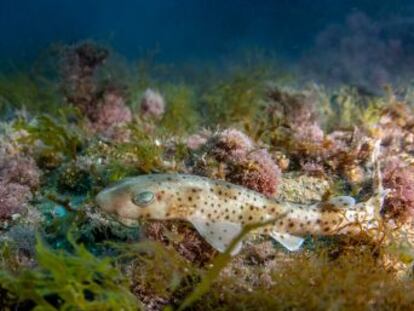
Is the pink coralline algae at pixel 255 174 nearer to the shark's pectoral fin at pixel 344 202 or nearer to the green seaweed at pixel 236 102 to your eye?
the shark's pectoral fin at pixel 344 202

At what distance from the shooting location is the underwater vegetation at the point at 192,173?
3246 millimetres

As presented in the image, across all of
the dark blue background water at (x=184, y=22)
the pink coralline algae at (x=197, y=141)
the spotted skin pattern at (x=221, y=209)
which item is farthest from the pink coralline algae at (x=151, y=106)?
the spotted skin pattern at (x=221, y=209)

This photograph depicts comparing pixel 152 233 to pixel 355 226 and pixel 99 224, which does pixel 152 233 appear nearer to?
pixel 99 224

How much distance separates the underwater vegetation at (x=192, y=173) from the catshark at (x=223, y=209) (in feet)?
0.49

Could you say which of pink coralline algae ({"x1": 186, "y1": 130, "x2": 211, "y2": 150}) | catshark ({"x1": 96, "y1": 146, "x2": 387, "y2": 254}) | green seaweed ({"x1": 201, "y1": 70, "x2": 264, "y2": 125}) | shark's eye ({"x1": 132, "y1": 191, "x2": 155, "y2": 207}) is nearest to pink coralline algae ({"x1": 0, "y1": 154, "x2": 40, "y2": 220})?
catshark ({"x1": 96, "y1": 146, "x2": 387, "y2": 254})

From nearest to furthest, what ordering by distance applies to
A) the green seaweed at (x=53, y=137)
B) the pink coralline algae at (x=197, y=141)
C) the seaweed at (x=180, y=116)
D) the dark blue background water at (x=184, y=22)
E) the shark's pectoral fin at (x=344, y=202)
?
1. the shark's pectoral fin at (x=344, y=202)
2. the pink coralline algae at (x=197, y=141)
3. the green seaweed at (x=53, y=137)
4. the seaweed at (x=180, y=116)
5. the dark blue background water at (x=184, y=22)

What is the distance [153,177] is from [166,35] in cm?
7497

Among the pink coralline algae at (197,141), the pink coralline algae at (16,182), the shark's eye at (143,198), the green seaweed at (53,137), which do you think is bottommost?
the pink coralline algae at (16,182)

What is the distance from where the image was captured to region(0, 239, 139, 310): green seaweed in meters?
2.96

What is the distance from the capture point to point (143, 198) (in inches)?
149

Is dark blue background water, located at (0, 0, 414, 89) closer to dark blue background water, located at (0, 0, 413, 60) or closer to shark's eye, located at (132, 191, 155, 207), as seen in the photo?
dark blue background water, located at (0, 0, 413, 60)

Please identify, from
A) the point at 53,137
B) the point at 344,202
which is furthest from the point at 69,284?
the point at 53,137

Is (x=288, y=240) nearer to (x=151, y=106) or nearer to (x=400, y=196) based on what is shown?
(x=400, y=196)

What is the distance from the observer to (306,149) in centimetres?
636
